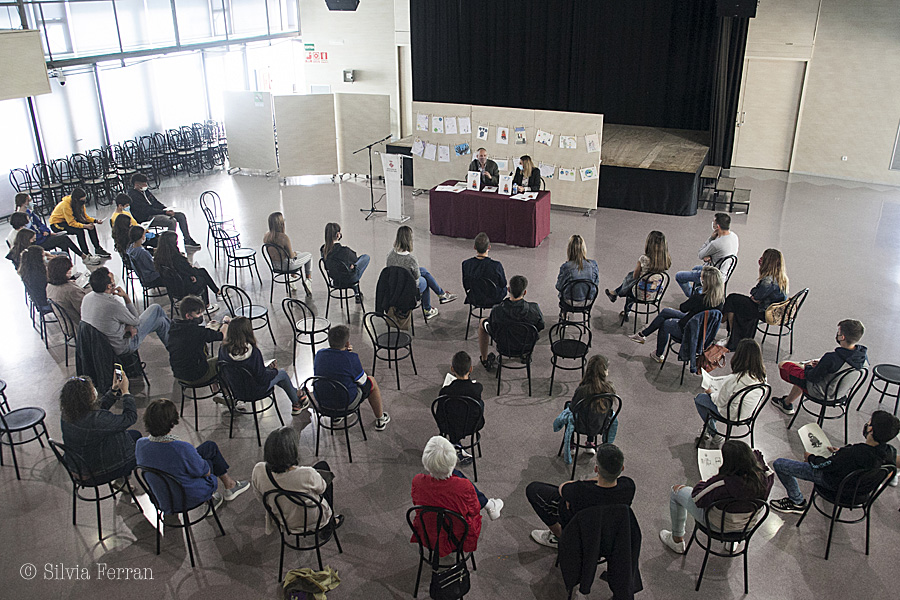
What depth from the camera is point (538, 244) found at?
9891 mm

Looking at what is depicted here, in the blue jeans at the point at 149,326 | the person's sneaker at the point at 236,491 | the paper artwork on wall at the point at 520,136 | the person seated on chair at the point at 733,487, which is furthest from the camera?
the paper artwork on wall at the point at 520,136

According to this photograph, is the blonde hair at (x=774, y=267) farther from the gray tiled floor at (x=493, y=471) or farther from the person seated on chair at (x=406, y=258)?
the person seated on chair at (x=406, y=258)

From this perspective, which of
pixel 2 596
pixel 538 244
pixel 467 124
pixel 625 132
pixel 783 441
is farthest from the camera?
pixel 625 132

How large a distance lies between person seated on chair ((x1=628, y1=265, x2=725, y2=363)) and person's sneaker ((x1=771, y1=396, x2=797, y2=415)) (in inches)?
36.8

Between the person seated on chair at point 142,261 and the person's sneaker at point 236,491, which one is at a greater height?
the person seated on chair at point 142,261

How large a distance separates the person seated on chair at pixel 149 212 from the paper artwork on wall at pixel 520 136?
5.33 metres

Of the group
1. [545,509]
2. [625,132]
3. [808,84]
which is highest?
[808,84]

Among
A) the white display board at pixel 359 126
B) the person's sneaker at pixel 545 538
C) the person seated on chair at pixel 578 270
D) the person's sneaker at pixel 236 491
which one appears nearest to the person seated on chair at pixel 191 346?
the person's sneaker at pixel 236 491

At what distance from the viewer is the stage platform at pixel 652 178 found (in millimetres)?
11062

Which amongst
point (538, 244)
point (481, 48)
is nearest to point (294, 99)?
point (481, 48)

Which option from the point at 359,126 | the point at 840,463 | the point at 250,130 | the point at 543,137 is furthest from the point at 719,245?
the point at 250,130

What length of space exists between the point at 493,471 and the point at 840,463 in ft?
7.58

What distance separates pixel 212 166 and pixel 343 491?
1132 centimetres

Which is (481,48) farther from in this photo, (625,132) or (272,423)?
(272,423)
